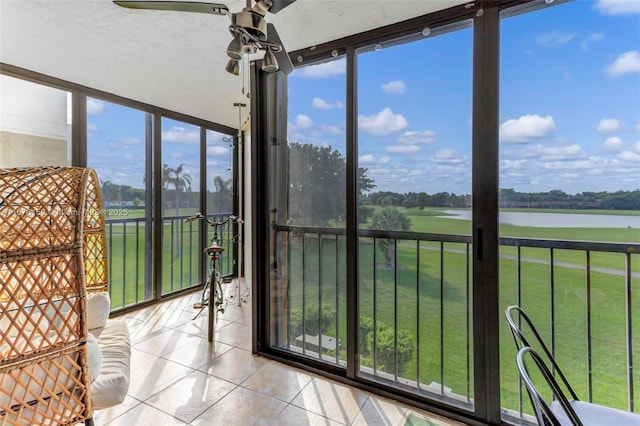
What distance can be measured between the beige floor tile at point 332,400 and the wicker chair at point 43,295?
4.06 feet

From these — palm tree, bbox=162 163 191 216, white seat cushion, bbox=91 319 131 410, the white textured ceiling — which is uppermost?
the white textured ceiling

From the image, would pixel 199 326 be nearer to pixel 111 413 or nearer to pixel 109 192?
pixel 111 413

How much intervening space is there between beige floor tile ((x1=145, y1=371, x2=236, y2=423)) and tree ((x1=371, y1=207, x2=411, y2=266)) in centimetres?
145

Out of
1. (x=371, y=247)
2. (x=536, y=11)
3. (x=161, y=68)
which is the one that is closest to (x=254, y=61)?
(x=161, y=68)

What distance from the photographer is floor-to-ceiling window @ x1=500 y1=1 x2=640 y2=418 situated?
1.58m

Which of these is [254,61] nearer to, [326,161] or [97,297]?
[326,161]

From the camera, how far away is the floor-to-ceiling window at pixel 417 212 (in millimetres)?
1937

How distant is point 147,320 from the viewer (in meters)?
3.27

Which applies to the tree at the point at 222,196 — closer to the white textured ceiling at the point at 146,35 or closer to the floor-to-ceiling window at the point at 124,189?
the floor-to-ceiling window at the point at 124,189

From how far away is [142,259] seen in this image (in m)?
3.77

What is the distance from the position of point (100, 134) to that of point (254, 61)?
204 centimetres

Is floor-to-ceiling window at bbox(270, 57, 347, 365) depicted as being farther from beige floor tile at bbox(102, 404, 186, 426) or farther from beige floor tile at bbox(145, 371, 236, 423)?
beige floor tile at bbox(102, 404, 186, 426)

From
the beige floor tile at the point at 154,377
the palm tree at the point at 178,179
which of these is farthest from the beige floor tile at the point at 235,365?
the palm tree at the point at 178,179

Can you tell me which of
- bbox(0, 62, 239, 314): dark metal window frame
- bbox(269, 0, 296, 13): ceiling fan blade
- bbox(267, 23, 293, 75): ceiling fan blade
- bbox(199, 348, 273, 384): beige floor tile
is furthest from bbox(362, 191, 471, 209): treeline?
bbox(0, 62, 239, 314): dark metal window frame
